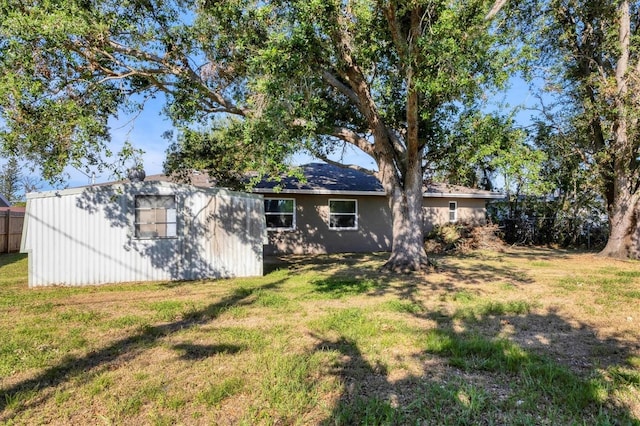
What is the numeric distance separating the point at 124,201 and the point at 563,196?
17601 mm

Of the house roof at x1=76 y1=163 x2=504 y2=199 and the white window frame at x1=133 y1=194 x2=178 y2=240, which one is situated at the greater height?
the house roof at x1=76 y1=163 x2=504 y2=199

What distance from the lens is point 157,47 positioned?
8688 millimetres

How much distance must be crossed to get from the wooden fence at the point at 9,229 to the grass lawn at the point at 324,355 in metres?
9.06

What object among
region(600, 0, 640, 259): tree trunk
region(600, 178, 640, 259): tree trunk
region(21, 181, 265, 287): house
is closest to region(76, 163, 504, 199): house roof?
region(21, 181, 265, 287): house

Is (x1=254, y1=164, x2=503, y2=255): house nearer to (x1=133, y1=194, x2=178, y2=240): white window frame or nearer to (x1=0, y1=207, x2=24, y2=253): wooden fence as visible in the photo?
(x1=133, y1=194, x2=178, y2=240): white window frame

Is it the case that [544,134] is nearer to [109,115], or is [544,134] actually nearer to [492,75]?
[492,75]

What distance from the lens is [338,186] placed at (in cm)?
1565

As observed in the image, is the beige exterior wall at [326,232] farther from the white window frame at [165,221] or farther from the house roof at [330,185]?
the white window frame at [165,221]

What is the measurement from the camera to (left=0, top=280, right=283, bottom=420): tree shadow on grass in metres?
3.36

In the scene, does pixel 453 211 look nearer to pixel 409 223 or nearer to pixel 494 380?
pixel 409 223

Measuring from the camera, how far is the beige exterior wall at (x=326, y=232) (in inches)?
591

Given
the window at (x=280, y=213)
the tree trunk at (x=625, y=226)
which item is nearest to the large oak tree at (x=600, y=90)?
the tree trunk at (x=625, y=226)

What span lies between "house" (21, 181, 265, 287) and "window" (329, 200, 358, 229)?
5.99 metres

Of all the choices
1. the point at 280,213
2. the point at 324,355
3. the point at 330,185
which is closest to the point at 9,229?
the point at 280,213
